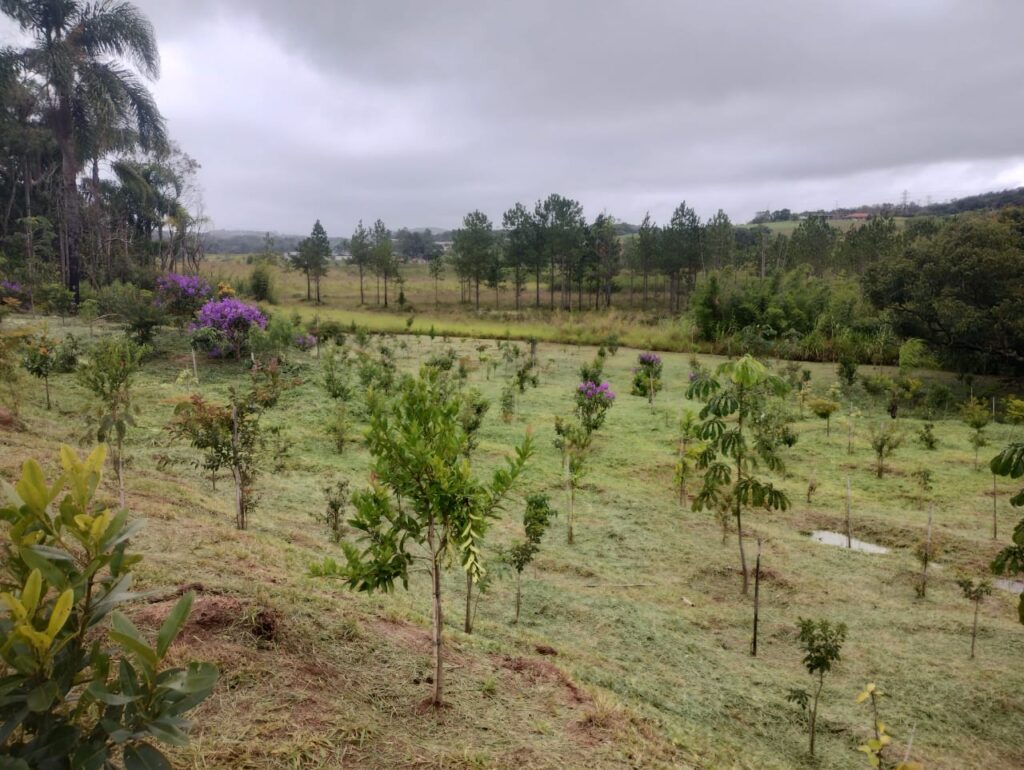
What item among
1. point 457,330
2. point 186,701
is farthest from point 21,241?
point 186,701

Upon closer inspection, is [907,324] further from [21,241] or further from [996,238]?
[21,241]

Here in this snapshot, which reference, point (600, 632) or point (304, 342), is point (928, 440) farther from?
point (304, 342)

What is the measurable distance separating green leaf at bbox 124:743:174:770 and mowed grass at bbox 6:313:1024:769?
299 millimetres

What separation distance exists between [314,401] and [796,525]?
29.5 feet

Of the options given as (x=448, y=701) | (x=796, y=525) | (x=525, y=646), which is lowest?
(x=796, y=525)

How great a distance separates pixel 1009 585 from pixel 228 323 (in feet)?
47.3

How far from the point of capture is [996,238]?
53.3 ft

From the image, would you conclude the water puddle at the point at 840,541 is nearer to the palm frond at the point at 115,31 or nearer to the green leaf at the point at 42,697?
the green leaf at the point at 42,697

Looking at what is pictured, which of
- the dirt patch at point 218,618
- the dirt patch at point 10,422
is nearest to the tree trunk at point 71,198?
the dirt patch at point 10,422

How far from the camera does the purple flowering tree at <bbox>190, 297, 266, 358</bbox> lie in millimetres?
14078

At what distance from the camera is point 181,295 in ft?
52.5

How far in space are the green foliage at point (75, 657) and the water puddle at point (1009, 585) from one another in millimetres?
8244

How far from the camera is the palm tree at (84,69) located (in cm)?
1644

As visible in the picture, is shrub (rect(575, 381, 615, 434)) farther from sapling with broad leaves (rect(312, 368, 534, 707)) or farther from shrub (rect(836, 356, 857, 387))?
shrub (rect(836, 356, 857, 387))
